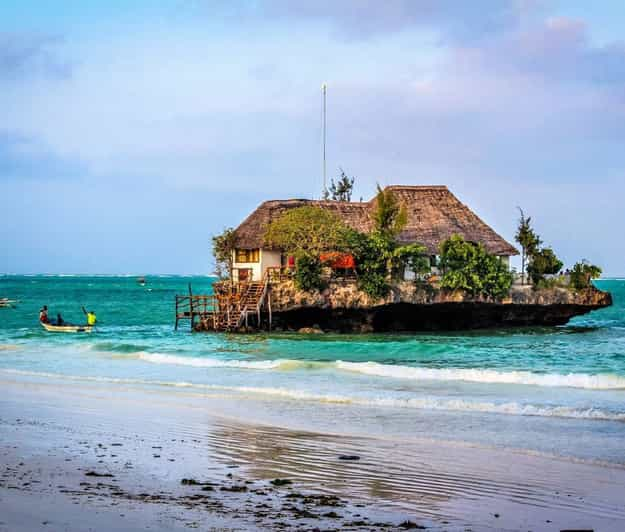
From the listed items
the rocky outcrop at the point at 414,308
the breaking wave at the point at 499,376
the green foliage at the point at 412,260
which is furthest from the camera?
the green foliage at the point at 412,260

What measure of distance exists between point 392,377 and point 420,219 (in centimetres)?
2244

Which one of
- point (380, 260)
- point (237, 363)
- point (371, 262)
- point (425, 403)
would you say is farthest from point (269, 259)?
point (425, 403)

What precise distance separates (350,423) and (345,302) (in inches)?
969

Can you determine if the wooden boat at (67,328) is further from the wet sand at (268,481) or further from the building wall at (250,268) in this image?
the wet sand at (268,481)

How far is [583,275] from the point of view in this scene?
42531 millimetres

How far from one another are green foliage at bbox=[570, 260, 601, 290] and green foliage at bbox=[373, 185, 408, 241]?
8587 millimetres

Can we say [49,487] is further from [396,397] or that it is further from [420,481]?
Result: [396,397]

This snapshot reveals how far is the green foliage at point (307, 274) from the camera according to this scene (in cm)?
3878

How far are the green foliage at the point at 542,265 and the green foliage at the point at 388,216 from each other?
6.68 m

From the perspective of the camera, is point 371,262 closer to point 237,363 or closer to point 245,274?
point 245,274

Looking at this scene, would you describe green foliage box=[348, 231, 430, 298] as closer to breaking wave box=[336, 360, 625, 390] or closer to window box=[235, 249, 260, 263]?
window box=[235, 249, 260, 263]

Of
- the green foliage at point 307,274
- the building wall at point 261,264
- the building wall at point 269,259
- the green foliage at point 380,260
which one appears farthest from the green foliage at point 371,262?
the building wall at point 261,264

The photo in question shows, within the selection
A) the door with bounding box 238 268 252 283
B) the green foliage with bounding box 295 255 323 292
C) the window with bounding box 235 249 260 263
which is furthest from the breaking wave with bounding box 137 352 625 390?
the window with bounding box 235 249 260 263

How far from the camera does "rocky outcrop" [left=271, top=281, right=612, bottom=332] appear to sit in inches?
1535
